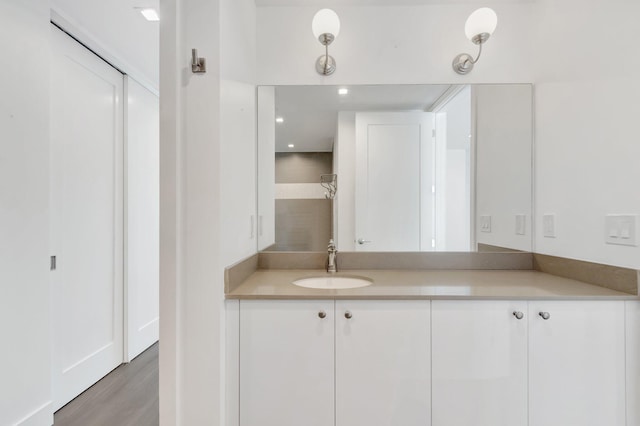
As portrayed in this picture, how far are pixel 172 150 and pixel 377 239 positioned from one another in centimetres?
115

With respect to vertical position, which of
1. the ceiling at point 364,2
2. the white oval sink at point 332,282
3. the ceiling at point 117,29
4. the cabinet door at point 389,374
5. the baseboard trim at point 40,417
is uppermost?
the ceiling at point 117,29

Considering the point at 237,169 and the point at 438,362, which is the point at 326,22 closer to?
the point at 237,169

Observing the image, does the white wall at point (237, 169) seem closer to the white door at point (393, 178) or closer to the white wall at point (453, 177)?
the white door at point (393, 178)

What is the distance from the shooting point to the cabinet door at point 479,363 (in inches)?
44.4

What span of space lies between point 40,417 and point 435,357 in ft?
6.71

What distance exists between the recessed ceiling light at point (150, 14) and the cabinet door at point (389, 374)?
1.96 meters

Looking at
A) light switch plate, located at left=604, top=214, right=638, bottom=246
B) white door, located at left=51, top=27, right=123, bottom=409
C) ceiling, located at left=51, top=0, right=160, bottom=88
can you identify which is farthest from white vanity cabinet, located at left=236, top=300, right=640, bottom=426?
ceiling, located at left=51, top=0, right=160, bottom=88

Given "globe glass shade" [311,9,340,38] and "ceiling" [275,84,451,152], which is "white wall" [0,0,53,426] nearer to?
"ceiling" [275,84,451,152]

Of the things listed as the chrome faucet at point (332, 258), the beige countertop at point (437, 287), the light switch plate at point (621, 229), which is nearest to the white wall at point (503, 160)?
the beige countertop at point (437, 287)

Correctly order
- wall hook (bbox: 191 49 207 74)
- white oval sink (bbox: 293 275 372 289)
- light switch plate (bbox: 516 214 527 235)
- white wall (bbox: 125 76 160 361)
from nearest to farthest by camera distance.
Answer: wall hook (bbox: 191 49 207 74), white oval sink (bbox: 293 275 372 289), light switch plate (bbox: 516 214 527 235), white wall (bbox: 125 76 160 361)

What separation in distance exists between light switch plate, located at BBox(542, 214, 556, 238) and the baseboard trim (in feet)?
9.28

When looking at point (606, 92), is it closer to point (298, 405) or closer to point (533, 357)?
point (533, 357)

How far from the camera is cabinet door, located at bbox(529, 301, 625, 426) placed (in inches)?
43.7

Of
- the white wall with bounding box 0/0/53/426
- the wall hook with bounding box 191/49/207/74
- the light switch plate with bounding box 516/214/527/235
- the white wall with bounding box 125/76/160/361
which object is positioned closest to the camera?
the wall hook with bounding box 191/49/207/74
